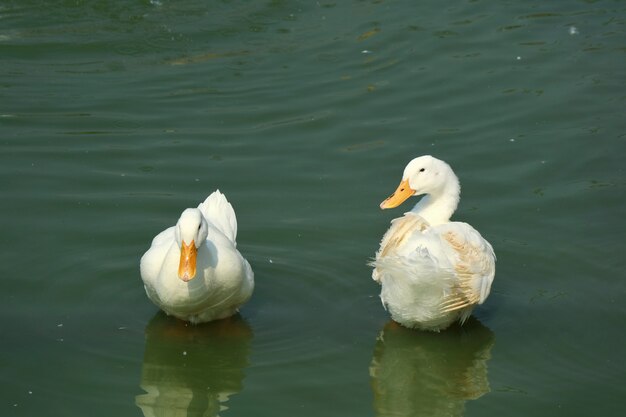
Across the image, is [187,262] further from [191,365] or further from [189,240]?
[191,365]

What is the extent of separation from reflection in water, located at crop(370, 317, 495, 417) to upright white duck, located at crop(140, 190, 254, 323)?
97 cm

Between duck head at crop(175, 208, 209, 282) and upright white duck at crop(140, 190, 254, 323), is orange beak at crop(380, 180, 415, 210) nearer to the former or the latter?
upright white duck at crop(140, 190, 254, 323)

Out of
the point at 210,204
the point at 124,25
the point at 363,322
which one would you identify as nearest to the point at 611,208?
the point at 363,322

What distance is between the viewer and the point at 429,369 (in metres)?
6.55

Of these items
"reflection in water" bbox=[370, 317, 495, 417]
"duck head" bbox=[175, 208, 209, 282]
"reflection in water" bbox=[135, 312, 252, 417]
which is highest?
"duck head" bbox=[175, 208, 209, 282]

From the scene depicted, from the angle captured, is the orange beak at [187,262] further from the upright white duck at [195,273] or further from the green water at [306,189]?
the green water at [306,189]

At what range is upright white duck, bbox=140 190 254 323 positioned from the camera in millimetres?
6316

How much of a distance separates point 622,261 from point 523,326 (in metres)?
1.20

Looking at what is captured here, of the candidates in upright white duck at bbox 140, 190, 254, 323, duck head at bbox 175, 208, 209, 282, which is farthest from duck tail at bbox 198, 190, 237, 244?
duck head at bbox 175, 208, 209, 282

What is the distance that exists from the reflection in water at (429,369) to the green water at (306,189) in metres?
0.02

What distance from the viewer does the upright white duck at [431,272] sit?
6332mm

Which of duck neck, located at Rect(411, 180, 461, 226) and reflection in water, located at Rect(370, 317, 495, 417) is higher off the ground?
duck neck, located at Rect(411, 180, 461, 226)

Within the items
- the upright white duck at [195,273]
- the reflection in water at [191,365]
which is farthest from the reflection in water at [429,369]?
the upright white duck at [195,273]

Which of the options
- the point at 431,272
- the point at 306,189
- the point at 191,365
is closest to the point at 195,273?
the point at 191,365
